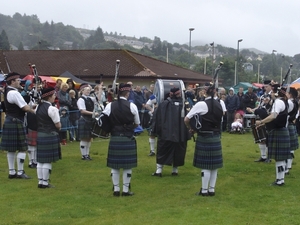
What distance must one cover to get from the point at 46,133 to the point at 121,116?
1337 millimetres

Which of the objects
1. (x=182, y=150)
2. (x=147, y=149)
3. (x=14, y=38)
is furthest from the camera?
(x=14, y=38)

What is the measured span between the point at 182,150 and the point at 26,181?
2.79 metres

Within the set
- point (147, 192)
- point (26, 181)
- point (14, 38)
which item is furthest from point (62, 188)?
point (14, 38)

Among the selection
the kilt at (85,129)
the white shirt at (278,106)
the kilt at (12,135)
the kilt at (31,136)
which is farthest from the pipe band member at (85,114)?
the white shirt at (278,106)

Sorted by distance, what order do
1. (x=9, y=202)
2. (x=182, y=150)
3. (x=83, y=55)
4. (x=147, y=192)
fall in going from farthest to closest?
(x=83, y=55), (x=182, y=150), (x=147, y=192), (x=9, y=202)

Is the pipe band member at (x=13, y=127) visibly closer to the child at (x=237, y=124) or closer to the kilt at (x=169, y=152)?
the kilt at (x=169, y=152)

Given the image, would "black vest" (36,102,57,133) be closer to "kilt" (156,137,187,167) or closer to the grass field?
the grass field

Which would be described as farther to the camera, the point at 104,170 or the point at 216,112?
the point at 104,170

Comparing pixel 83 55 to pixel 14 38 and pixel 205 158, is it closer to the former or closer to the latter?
pixel 205 158

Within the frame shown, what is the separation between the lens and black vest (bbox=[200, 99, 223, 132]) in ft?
22.5

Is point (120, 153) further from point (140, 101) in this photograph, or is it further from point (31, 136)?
point (140, 101)

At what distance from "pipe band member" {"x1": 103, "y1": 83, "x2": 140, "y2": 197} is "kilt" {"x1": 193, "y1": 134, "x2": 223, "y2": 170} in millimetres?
974

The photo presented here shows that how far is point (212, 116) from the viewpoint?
690cm

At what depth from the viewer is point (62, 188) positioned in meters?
7.64
